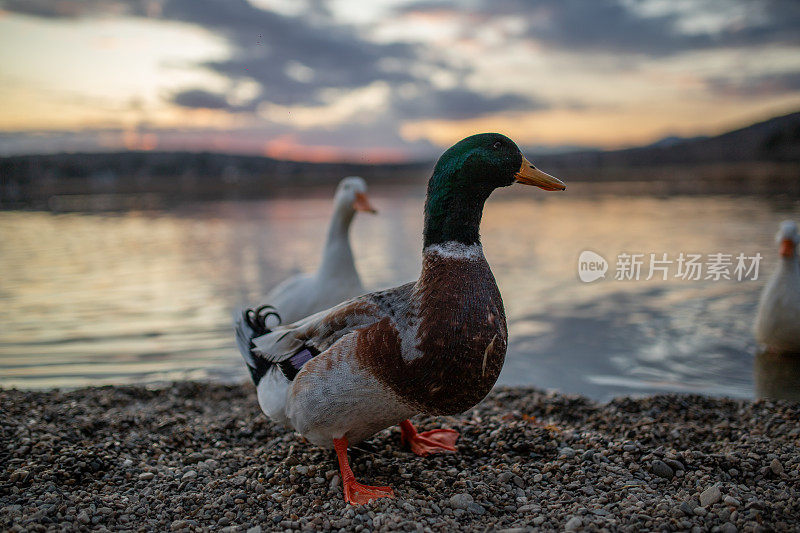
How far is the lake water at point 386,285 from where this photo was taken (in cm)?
718

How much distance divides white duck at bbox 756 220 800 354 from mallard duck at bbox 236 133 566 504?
16.8 ft

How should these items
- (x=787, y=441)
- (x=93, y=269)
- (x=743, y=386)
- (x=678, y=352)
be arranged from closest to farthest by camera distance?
(x=787, y=441) → (x=743, y=386) → (x=678, y=352) → (x=93, y=269)

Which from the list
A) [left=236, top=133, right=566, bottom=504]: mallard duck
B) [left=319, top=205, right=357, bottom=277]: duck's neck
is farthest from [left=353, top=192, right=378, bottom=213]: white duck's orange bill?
[left=236, top=133, right=566, bottom=504]: mallard duck

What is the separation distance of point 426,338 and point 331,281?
331cm

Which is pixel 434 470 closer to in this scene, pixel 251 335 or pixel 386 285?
pixel 251 335

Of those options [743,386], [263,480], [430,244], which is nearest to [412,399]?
[430,244]

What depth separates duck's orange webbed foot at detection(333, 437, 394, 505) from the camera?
3.65m

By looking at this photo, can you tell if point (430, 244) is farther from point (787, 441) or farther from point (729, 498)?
point (787, 441)

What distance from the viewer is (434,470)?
411cm

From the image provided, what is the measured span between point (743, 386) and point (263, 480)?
5.30 meters

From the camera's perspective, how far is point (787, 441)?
14.8 feet

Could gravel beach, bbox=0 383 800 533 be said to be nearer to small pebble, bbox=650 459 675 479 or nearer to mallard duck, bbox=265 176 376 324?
small pebble, bbox=650 459 675 479

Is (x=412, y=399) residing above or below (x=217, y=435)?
above

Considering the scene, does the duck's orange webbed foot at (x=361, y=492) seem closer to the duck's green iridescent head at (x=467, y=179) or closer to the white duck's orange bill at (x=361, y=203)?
the duck's green iridescent head at (x=467, y=179)
